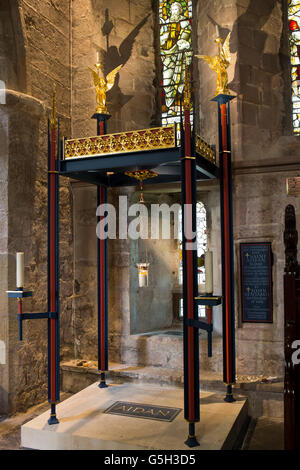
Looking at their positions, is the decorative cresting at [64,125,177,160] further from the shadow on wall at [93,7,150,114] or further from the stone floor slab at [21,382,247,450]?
the stone floor slab at [21,382,247,450]

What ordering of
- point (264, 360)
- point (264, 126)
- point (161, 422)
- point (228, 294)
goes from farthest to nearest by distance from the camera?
1. point (264, 126)
2. point (264, 360)
3. point (228, 294)
4. point (161, 422)

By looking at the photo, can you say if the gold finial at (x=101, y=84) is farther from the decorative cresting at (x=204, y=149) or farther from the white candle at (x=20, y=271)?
the white candle at (x=20, y=271)

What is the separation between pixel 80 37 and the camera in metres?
5.96

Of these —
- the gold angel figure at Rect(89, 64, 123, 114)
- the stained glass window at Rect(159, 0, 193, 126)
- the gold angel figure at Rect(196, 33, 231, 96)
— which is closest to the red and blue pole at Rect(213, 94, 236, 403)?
the gold angel figure at Rect(196, 33, 231, 96)

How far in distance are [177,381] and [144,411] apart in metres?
0.92

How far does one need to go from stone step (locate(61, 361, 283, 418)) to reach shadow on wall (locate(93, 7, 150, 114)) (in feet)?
11.0

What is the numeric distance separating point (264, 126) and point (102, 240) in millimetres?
2371

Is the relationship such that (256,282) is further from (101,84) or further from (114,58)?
(114,58)

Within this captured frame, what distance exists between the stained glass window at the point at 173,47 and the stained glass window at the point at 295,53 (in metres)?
1.37

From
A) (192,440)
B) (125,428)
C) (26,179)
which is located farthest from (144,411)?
(26,179)

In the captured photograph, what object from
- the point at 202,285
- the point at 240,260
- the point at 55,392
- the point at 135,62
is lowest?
the point at 55,392

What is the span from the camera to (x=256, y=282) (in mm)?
4883
